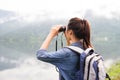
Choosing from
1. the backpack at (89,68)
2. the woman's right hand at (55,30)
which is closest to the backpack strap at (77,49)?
the backpack at (89,68)

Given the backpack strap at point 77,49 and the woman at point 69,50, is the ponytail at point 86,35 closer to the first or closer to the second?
the woman at point 69,50

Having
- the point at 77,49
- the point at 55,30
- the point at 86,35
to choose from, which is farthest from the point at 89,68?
the point at 55,30

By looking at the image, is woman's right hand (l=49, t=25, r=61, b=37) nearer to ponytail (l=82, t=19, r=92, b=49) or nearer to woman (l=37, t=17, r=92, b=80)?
woman (l=37, t=17, r=92, b=80)

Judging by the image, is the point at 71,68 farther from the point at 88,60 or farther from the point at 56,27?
the point at 56,27

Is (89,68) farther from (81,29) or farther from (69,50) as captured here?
(81,29)

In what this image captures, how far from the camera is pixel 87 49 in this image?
3232 millimetres

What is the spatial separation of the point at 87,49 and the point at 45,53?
37 centimetres

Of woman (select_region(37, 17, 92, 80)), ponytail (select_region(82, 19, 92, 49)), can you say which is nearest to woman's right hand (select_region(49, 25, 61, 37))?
woman (select_region(37, 17, 92, 80))

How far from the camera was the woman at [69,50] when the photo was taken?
3160mm

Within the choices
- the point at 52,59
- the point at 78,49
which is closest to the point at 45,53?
the point at 52,59

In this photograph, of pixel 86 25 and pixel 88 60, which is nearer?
pixel 88 60

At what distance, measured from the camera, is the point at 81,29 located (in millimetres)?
3312

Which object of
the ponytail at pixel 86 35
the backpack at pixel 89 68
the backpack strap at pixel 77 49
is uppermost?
the ponytail at pixel 86 35

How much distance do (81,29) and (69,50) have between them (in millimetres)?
235
